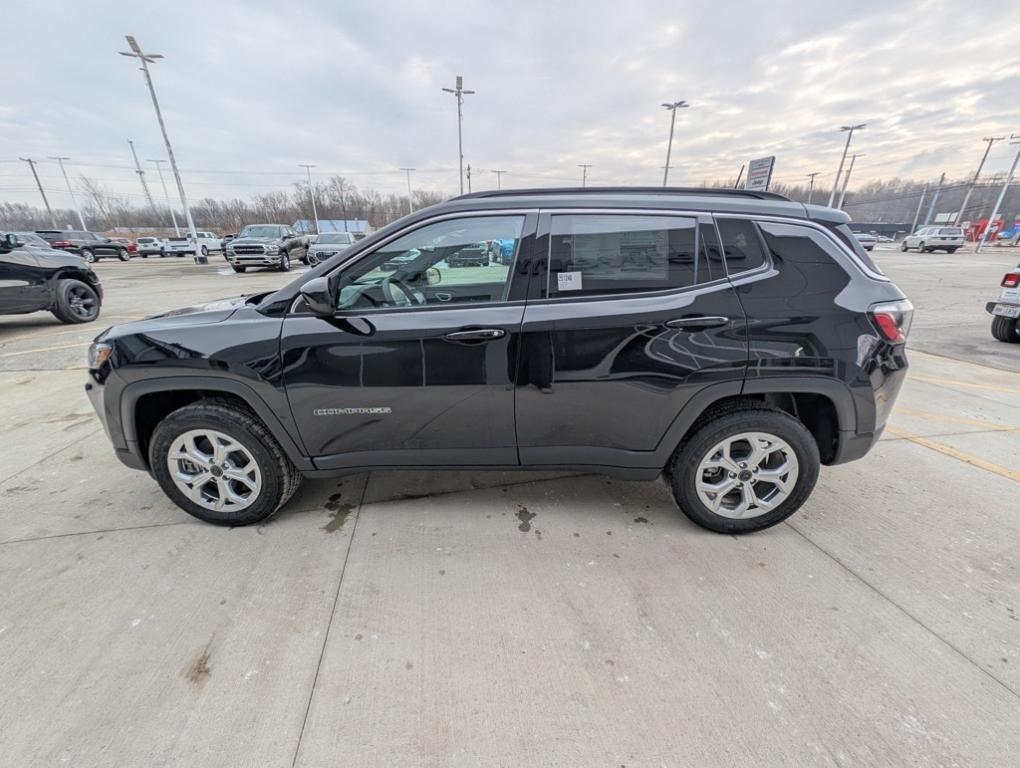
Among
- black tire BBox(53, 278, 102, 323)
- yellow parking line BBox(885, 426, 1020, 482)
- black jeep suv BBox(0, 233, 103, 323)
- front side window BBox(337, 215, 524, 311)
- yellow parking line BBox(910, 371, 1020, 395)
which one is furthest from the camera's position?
black tire BBox(53, 278, 102, 323)

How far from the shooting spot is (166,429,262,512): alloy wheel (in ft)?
8.36

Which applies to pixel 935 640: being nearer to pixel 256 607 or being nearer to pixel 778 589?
pixel 778 589

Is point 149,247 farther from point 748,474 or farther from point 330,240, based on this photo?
point 748,474

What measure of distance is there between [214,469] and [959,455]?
513cm

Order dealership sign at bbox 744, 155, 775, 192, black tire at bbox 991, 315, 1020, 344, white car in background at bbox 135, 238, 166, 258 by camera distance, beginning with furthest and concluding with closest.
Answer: white car in background at bbox 135, 238, 166, 258, dealership sign at bbox 744, 155, 775, 192, black tire at bbox 991, 315, 1020, 344

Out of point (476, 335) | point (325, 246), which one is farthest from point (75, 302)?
point (325, 246)

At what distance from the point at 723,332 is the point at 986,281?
786 inches

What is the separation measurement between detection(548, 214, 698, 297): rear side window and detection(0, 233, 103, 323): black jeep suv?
905cm

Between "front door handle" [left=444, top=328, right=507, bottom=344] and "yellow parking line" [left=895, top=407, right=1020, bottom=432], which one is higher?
"front door handle" [left=444, top=328, right=507, bottom=344]

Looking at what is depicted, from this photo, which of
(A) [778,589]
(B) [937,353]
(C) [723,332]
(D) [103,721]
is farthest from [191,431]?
(B) [937,353]

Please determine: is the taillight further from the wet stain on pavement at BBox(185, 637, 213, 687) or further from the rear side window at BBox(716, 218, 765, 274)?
the wet stain on pavement at BBox(185, 637, 213, 687)

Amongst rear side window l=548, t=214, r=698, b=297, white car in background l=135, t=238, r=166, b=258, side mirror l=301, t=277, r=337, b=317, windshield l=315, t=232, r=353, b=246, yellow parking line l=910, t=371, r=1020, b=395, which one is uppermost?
rear side window l=548, t=214, r=698, b=297

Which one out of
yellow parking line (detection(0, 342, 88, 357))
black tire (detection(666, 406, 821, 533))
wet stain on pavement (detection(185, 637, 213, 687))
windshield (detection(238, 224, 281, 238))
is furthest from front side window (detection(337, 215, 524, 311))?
windshield (detection(238, 224, 281, 238))

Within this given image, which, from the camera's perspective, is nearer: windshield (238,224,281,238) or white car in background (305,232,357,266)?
windshield (238,224,281,238)
